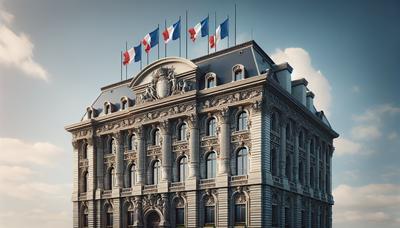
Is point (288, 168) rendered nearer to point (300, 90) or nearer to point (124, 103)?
point (300, 90)

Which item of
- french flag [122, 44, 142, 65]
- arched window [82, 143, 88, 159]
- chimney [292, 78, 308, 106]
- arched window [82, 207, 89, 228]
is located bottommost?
arched window [82, 207, 89, 228]

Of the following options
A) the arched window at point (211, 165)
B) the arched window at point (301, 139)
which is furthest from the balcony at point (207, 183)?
the arched window at point (301, 139)

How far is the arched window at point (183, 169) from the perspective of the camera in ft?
151

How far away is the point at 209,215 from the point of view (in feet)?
142

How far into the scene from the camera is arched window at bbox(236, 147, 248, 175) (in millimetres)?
42125

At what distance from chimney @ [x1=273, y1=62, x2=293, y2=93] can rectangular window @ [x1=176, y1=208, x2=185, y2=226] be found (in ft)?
55.8

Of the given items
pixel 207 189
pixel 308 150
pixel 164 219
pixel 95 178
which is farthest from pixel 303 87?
pixel 95 178

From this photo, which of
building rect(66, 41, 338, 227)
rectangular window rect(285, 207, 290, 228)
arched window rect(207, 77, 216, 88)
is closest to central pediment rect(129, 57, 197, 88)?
building rect(66, 41, 338, 227)

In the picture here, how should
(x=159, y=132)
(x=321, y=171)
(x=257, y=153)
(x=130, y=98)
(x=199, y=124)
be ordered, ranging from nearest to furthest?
(x=257, y=153), (x=199, y=124), (x=159, y=132), (x=130, y=98), (x=321, y=171)

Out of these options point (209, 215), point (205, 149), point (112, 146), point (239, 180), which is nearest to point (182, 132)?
point (205, 149)

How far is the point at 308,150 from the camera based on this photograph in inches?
2013

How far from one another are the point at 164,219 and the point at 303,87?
21898 mm

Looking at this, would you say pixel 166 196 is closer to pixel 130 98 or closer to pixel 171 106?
pixel 171 106

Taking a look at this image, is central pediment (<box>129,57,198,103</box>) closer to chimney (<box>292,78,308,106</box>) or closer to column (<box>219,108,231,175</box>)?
column (<box>219,108,231,175</box>)
